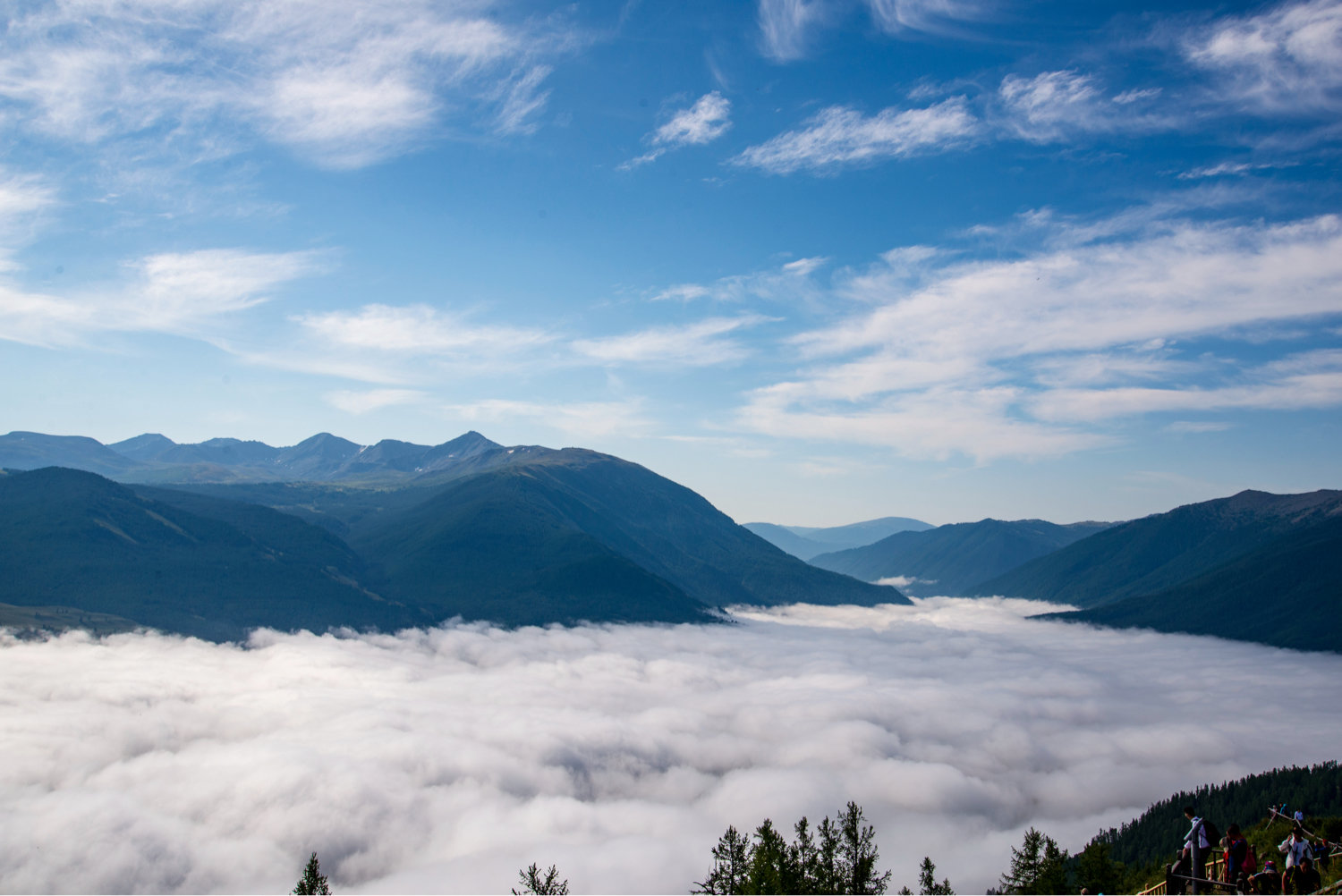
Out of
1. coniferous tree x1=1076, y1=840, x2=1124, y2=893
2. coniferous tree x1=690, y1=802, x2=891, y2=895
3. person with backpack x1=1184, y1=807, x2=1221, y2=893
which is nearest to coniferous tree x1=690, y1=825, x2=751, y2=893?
coniferous tree x1=690, y1=802, x2=891, y2=895

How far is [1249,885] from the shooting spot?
36.0m

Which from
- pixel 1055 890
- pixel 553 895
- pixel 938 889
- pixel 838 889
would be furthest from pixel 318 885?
pixel 1055 890

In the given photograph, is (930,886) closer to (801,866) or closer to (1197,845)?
(801,866)

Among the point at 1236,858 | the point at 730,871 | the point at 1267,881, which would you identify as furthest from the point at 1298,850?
the point at 730,871

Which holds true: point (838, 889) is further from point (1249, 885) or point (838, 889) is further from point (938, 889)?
point (1249, 885)

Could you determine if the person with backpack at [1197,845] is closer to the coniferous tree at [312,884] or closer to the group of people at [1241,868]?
the group of people at [1241,868]

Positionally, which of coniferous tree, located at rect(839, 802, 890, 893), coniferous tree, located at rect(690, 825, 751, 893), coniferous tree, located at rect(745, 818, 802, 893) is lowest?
coniferous tree, located at rect(690, 825, 751, 893)

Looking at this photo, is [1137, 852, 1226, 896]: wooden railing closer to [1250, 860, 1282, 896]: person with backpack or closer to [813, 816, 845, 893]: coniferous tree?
[1250, 860, 1282, 896]: person with backpack

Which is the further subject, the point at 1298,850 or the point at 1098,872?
the point at 1098,872

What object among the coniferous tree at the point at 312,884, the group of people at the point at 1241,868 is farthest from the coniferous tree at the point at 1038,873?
the coniferous tree at the point at 312,884

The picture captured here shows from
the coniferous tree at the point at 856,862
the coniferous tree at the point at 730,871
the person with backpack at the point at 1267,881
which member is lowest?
the coniferous tree at the point at 730,871

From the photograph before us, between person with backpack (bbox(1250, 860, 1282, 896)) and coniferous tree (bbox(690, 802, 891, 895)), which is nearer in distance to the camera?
person with backpack (bbox(1250, 860, 1282, 896))

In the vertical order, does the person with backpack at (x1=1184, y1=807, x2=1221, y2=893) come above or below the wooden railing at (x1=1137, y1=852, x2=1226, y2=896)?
above

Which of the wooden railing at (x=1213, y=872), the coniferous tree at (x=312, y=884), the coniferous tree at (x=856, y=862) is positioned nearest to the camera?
the wooden railing at (x=1213, y=872)
